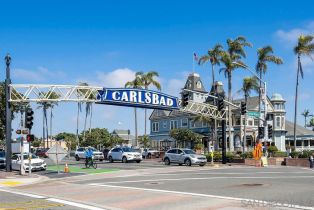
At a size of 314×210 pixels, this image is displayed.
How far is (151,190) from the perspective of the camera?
19125mm


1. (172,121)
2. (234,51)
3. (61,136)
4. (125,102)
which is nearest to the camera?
(125,102)

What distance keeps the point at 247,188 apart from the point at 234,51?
40.9 metres

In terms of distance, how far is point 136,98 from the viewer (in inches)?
1574

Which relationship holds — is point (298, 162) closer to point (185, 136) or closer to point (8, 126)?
point (8, 126)

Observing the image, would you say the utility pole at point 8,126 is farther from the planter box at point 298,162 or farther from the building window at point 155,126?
the building window at point 155,126

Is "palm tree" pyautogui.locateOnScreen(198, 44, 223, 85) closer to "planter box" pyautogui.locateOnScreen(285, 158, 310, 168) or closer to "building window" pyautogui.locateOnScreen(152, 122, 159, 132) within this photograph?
"planter box" pyautogui.locateOnScreen(285, 158, 310, 168)

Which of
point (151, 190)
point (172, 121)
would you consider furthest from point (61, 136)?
point (151, 190)

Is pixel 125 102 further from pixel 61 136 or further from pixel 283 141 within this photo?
pixel 61 136

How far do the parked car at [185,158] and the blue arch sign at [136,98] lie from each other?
13.7 feet

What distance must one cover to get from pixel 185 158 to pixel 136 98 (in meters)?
6.82

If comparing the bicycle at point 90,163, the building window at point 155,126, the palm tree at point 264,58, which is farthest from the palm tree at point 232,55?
the building window at point 155,126

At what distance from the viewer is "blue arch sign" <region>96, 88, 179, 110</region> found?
128 ft

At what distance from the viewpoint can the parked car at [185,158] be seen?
3984 centimetres

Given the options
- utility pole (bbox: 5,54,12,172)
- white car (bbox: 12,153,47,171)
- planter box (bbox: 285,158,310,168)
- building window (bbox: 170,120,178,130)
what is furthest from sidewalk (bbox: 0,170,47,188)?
building window (bbox: 170,120,178,130)
